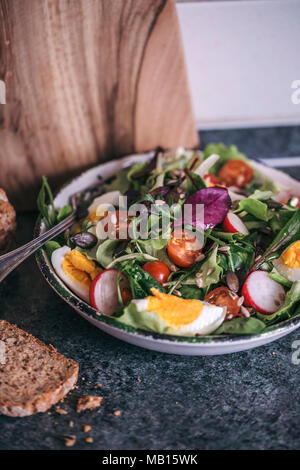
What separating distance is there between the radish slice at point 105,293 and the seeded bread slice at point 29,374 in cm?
18

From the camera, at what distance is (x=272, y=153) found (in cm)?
230

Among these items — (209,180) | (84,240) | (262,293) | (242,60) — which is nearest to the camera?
(262,293)

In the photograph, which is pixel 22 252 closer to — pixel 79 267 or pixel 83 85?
pixel 79 267

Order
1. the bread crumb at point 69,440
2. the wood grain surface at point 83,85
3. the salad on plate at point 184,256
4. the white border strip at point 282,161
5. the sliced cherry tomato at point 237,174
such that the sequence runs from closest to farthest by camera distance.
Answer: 1. the bread crumb at point 69,440
2. the salad on plate at point 184,256
3. the wood grain surface at point 83,85
4. the sliced cherry tomato at point 237,174
5. the white border strip at point 282,161

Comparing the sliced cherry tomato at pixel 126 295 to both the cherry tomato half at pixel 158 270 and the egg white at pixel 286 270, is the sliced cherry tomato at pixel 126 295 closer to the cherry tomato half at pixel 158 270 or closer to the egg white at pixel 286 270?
the cherry tomato half at pixel 158 270

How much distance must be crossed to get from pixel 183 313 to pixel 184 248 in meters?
0.27

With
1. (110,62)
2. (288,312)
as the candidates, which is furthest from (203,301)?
(110,62)

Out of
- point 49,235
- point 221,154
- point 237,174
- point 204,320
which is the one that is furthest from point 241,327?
point 221,154

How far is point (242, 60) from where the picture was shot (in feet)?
6.54

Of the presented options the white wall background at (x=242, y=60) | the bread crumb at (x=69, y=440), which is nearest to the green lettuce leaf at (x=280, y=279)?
the bread crumb at (x=69, y=440)

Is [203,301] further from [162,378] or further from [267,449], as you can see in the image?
[267,449]

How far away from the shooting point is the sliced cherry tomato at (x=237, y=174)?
1839 mm

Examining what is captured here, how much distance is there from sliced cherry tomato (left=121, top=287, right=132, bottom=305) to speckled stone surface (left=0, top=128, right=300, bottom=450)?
17cm
